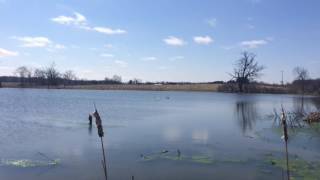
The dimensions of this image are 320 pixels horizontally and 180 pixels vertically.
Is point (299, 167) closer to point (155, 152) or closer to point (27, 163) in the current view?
point (155, 152)

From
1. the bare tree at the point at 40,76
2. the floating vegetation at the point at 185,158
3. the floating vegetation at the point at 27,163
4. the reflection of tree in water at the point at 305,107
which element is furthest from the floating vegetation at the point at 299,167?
the bare tree at the point at 40,76

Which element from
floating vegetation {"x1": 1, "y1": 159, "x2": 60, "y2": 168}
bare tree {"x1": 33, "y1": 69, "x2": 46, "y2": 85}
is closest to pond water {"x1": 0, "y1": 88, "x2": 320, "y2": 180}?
floating vegetation {"x1": 1, "y1": 159, "x2": 60, "y2": 168}

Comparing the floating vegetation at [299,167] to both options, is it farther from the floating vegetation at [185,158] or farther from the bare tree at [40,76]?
the bare tree at [40,76]

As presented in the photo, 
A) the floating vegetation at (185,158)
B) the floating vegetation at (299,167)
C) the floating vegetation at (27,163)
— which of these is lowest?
the floating vegetation at (299,167)

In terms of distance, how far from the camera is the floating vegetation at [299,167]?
39.8ft

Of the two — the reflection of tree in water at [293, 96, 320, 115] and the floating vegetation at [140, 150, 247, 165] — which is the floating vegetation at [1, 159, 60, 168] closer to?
the floating vegetation at [140, 150, 247, 165]

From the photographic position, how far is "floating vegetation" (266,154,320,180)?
12.1m

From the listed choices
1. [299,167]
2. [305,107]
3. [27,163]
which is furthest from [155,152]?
[305,107]

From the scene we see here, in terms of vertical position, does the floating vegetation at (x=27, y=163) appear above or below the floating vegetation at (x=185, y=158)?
above

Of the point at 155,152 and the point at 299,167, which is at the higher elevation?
the point at 155,152

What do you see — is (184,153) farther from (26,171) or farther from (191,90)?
(191,90)

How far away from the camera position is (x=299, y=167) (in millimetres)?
13344

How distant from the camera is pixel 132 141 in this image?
61.5 ft

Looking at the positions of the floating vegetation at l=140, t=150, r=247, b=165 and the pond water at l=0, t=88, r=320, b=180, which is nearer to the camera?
the pond water at l=0, t=88, r=320, b=180
